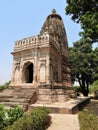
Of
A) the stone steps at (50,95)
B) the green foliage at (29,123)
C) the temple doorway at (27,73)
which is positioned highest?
the temple doorway at (27,73)

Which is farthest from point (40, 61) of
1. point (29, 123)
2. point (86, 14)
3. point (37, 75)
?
point (29, 123)

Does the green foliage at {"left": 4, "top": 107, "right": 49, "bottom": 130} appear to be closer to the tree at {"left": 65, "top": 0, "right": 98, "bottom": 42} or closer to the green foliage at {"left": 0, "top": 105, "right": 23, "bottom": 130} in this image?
the green foliage at {"left": 0, "top": 105, "right": 23, "bottom": 130}

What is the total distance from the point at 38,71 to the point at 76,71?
1579 cm

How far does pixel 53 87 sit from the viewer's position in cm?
1193

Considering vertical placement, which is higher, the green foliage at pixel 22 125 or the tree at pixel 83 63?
the tree at pixel 83 63

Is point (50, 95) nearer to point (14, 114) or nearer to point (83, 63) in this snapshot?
point (14, 114)

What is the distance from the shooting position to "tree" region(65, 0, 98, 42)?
31.1 feet

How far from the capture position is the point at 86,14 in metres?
10.2

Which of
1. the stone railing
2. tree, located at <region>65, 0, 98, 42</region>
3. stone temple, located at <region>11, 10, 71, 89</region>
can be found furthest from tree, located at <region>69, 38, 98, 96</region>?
tree, located at <region>65, 0, 98, 42</region>

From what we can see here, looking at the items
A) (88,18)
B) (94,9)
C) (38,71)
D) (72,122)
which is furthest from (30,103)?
(94,9)

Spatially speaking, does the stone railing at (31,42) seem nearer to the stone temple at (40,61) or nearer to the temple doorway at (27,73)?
the stone temple at (40,61)

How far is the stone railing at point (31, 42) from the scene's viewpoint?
13.1 metres

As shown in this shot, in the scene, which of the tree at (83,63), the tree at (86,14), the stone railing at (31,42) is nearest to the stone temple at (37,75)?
the stone railing at (31,42)

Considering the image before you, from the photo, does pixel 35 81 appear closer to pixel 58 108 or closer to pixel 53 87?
pixel 53 87
